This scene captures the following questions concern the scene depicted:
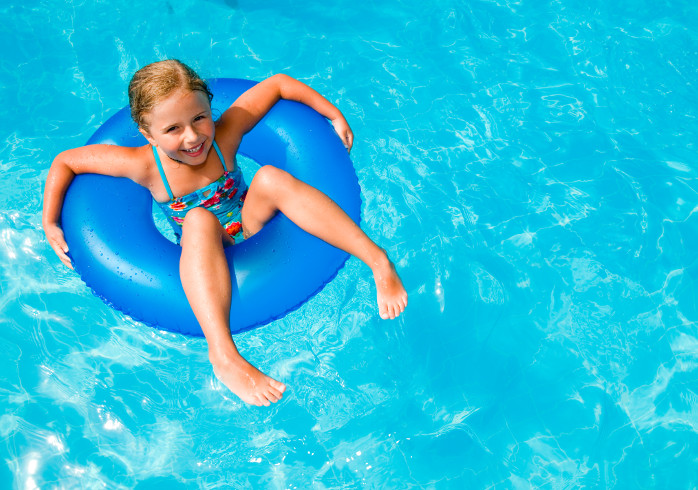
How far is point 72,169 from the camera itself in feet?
9.36

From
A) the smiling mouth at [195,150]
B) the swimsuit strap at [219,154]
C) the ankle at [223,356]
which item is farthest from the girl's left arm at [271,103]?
the ankle at [223,356]

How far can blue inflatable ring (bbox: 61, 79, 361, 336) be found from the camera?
104 inches

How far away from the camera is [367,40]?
4.50 metres

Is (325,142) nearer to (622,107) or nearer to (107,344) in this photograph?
(107,344)

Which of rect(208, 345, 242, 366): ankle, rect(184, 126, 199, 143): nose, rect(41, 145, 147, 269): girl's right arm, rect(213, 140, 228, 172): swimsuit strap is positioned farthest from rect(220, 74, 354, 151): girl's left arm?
rect(208, 345, 242, 366): ankle

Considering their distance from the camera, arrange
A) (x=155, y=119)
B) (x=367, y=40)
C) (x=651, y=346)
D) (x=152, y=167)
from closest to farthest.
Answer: (x=155, y=119) → (x=152, y=167) → (x=651, y=346) → (x=367, y=40)

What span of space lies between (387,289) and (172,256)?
2.95ft

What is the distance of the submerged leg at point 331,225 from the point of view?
2.55 m

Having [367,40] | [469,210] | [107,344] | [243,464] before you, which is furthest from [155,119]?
[367,40]

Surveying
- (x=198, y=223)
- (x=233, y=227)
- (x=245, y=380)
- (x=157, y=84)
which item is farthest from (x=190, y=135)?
(x=245, y=380)

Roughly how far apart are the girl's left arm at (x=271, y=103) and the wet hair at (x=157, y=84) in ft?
1.29

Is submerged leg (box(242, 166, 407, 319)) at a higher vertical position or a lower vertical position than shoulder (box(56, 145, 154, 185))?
lower

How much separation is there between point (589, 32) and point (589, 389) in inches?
100.0

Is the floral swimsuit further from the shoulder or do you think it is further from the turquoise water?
the turquoise water
